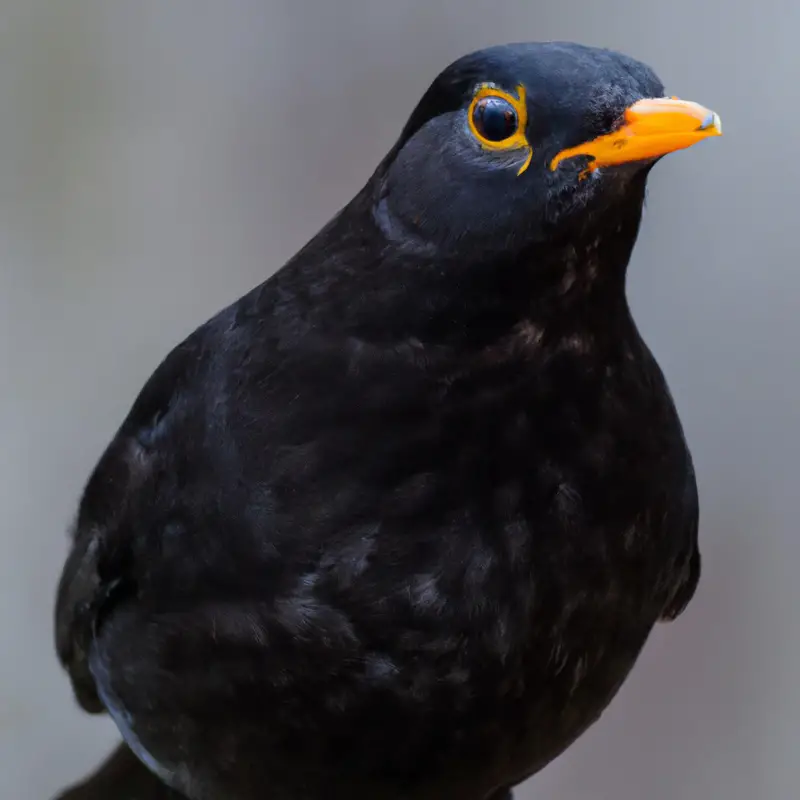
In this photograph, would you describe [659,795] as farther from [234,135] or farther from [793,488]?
[234,135]

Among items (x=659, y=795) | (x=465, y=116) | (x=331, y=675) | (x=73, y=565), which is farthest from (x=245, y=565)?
(x=659, y=795)

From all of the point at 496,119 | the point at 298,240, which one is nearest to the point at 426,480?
the point at 496,119

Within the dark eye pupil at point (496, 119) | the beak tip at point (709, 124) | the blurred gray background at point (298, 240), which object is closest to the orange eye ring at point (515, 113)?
the dark eye pupil at point (496, 119)

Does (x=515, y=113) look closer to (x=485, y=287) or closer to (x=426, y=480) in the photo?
(x=485, y=287)

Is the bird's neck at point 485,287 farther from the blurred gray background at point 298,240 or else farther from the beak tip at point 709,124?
the blurred gray background at point 298,240

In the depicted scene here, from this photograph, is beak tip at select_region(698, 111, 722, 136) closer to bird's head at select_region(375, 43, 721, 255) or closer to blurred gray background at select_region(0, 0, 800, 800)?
bird's head at select_region(375, 43, 721, 255)

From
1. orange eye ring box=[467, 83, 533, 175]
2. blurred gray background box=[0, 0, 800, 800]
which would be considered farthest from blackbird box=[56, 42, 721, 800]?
blurred gray background box=[0, 0, 800, 800]
